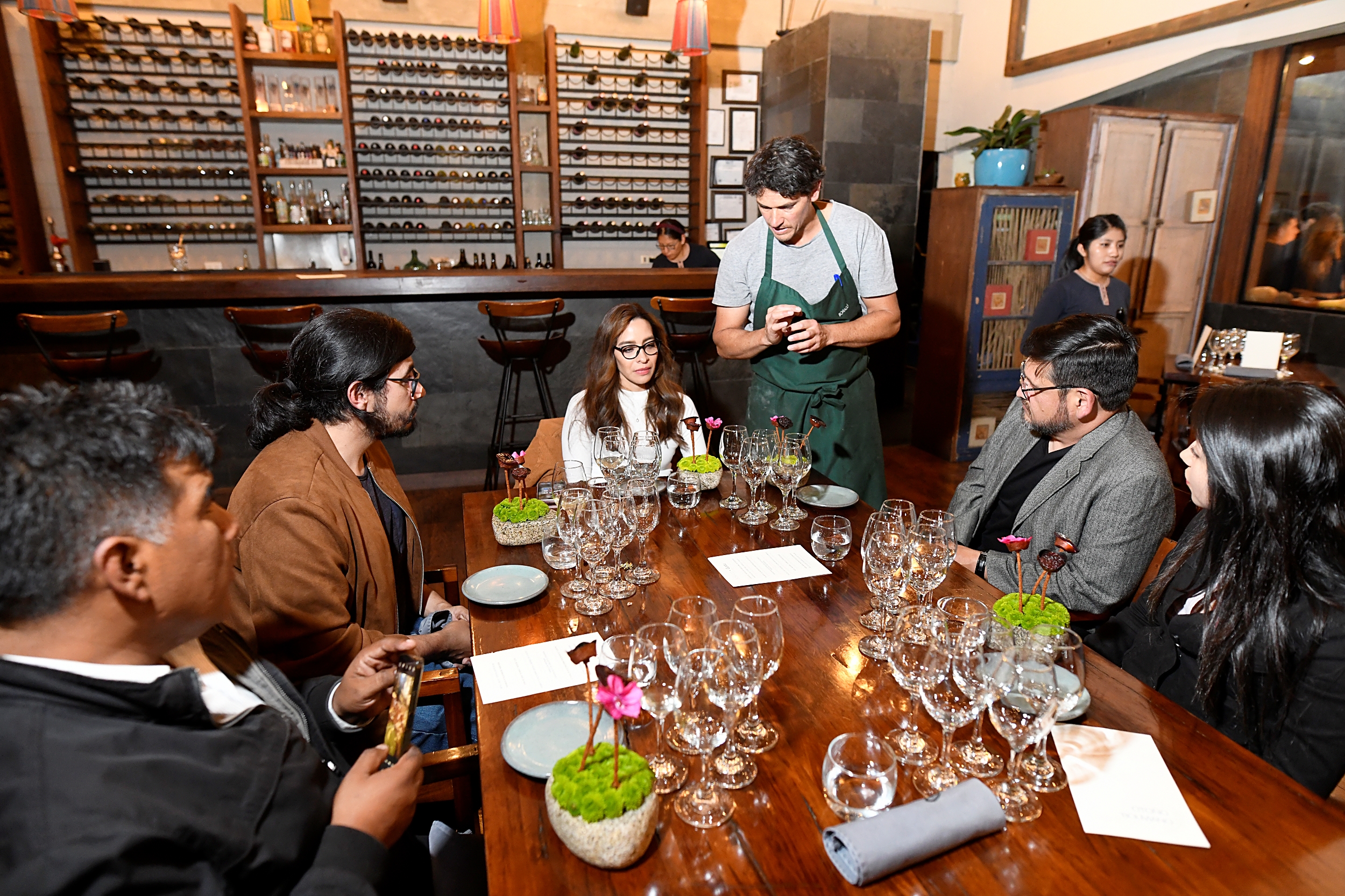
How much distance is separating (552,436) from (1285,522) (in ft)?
7.77

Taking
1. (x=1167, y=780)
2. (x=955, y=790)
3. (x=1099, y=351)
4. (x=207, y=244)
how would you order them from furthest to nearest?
1. (x=207, y=244)
2. (x=1099, y=351)
3. (x=1167, y=780)
4. (x=955, y=790)

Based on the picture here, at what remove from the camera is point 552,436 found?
312cm

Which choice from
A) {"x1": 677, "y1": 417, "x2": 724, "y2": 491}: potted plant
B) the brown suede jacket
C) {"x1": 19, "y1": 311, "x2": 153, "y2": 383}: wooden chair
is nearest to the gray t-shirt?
{"x1": 677, "y1": 417, "x2": 724, "y2": 491}: potted plant

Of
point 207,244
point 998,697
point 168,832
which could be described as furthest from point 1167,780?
point 207,244

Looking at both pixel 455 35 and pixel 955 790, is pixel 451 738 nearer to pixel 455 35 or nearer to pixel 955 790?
pixel 955 790

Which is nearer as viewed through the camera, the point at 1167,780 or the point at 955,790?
the point at 955,790

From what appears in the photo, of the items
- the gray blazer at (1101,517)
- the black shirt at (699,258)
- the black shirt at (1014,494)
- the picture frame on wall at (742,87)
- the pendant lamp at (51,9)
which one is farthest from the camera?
the picture frame on wall at (742,87)

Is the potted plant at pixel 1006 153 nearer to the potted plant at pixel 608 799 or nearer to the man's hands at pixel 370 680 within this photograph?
the man's hands at pixel 370 680

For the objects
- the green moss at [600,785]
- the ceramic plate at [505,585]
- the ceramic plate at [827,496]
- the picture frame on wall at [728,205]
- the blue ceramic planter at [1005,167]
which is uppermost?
the blue ceramic planter at [1005,167]

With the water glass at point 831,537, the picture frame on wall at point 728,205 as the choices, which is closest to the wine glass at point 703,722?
the water glass at point 831,537

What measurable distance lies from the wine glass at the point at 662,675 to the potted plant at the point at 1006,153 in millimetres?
5210

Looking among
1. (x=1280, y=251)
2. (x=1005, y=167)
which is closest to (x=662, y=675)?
(x=1005, y=167)

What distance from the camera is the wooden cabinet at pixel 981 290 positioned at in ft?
18.0

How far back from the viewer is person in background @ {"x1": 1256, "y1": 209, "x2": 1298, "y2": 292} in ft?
17.3
